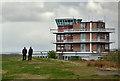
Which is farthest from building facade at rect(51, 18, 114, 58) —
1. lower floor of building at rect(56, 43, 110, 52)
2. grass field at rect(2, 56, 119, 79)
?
grass field at rect(2, 56, 119, 79)

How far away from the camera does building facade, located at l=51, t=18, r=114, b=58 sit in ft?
196

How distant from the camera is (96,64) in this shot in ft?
89.6

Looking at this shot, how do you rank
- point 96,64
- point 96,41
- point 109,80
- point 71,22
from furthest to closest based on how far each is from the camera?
point 71,22 → point 96,41 → point 96,64 → point 109,80

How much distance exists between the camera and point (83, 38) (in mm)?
60594

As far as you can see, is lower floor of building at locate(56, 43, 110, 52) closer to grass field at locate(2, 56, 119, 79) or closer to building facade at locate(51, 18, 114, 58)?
building facade at locate(51, 18, 114, 58)

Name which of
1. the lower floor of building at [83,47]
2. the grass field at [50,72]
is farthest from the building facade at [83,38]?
the grass field at [50,72]

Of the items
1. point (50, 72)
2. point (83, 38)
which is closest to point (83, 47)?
point (83, 38)

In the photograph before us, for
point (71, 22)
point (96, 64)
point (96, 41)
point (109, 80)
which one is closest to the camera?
point (109, 80)

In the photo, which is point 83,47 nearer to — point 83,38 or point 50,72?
point 83,38

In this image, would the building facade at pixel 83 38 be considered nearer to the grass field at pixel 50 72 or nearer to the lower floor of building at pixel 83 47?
the lower floor of building at pixel 83 47

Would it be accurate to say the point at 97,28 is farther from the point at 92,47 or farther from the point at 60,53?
the point at 60,53

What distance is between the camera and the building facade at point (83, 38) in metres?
59.9

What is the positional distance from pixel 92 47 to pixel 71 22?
8.31 metres

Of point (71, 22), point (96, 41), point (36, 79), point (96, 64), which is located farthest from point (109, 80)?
point (71, 22)
